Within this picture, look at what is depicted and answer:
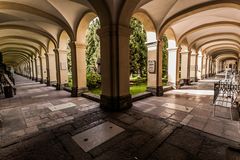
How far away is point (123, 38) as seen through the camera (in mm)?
4340

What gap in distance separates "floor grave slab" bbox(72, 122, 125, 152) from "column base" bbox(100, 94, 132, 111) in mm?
1175

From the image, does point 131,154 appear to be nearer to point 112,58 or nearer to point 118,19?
point 112,58

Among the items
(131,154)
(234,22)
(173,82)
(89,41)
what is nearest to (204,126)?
(131,154)

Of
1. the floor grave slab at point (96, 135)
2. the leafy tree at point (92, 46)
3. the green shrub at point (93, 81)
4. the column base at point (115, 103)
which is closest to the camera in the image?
the floor grave slab at point (96, 135)

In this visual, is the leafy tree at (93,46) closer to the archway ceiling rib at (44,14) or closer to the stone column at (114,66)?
the archway ceiling rib at (44,14)

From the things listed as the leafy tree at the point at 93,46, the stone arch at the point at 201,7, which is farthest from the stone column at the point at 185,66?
the leafy tree at the point at 93,46

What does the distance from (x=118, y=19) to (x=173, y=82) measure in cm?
642

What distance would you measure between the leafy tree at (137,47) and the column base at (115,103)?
26.3 feet

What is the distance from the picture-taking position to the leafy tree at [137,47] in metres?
12.2

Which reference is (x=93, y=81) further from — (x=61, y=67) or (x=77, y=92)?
(x=77, y=92)

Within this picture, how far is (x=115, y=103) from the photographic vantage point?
4.40 m

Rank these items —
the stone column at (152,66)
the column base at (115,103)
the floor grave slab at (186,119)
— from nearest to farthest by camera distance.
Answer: the floor grave slab at (186,119) < the column base at (115,103) < the stone column at (152,66)

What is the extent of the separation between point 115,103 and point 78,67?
3.40m

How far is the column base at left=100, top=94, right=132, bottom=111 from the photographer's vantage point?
4.40 m
